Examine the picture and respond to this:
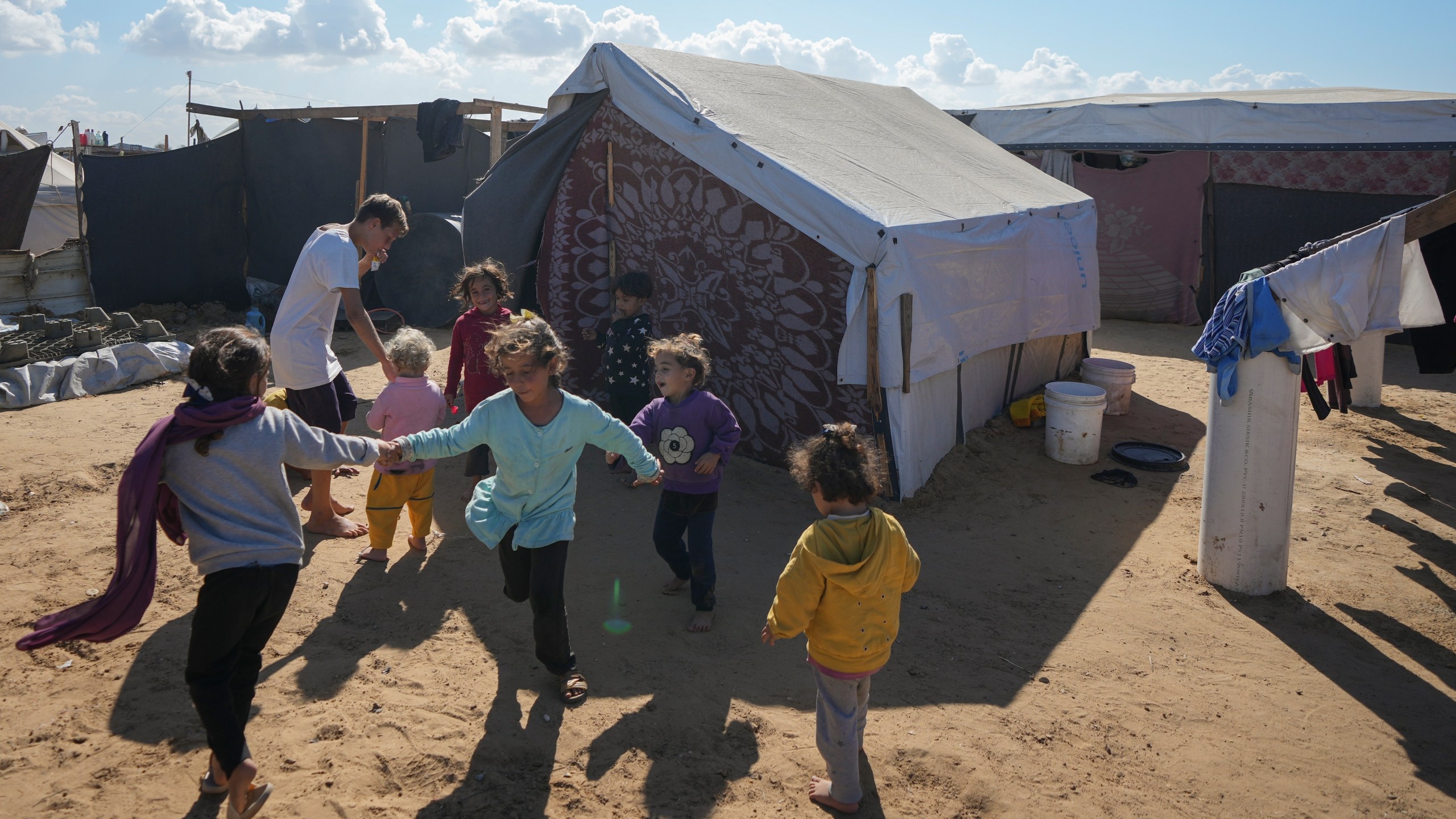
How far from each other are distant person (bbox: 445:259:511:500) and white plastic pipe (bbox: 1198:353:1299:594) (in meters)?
3.97

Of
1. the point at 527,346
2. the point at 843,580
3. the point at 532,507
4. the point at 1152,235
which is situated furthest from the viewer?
the point at 1152,235

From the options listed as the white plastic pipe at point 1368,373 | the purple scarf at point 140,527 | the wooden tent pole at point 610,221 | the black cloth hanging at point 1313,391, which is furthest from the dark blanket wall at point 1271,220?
the purple scarf at point 140,527

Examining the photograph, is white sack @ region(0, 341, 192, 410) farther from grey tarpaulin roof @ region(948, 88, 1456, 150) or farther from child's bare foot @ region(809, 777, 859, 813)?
grey tarpaulin roof @ region(948, 88, 1456, 150)

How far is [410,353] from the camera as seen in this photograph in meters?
4.28

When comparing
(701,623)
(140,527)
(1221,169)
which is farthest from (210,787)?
(1221,169)

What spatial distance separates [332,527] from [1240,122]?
1206 cm

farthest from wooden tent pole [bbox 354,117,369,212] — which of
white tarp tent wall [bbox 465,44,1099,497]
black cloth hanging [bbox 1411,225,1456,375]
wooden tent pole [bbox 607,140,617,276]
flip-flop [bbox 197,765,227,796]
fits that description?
black cloth hanging [bbox 1411,225,1456,375]

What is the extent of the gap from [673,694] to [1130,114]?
477 inches

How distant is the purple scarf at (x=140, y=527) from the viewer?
239cm

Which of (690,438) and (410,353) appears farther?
(410,353)

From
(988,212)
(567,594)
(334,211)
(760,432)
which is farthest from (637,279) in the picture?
(334,211)

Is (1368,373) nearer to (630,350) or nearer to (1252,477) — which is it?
(1252,477)

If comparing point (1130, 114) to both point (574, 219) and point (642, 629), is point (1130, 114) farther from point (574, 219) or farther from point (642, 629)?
point (642, 629)

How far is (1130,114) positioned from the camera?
40.8ft
